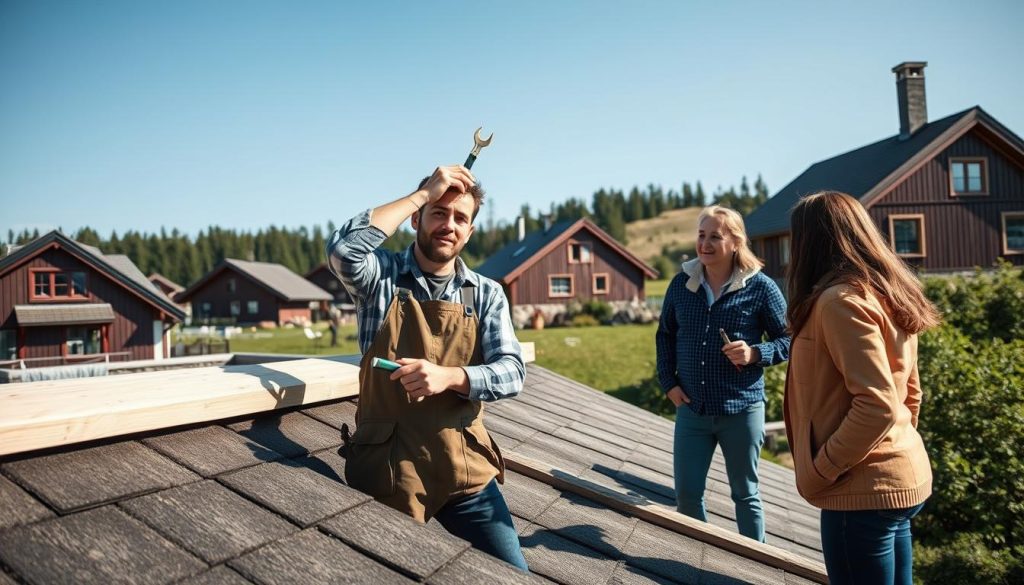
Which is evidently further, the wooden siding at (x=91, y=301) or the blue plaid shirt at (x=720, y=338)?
the wooden siding at (x=91, y=301)

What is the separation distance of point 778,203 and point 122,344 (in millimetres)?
30755

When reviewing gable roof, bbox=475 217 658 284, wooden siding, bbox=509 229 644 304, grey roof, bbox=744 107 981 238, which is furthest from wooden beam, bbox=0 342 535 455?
wooden siding, bbox=509 229 644 304

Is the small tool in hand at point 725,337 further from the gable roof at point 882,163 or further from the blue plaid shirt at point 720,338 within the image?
the gable roof at point 882,163

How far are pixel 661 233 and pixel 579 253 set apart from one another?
90.9 meters

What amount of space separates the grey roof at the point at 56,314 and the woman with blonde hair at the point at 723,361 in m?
30.4

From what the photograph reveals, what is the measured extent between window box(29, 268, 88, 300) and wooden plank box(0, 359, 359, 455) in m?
30.3

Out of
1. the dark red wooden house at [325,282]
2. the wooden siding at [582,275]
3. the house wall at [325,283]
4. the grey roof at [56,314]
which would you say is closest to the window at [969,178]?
the wooden siding at [582,275]

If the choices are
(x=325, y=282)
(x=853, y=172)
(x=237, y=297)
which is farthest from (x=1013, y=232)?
(x=325, y=282)

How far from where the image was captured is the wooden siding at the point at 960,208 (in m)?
27.1

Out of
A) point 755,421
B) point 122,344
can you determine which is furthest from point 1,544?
point 122,344

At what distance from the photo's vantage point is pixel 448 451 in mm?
2129

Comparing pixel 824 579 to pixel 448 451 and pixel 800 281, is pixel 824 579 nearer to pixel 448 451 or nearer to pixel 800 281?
pixel 800 281

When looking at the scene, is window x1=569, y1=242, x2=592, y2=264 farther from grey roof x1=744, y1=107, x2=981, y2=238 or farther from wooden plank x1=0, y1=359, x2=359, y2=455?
wooden plank x1=0, y1=359, x2=359, y2=455

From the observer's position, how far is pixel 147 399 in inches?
81.4
